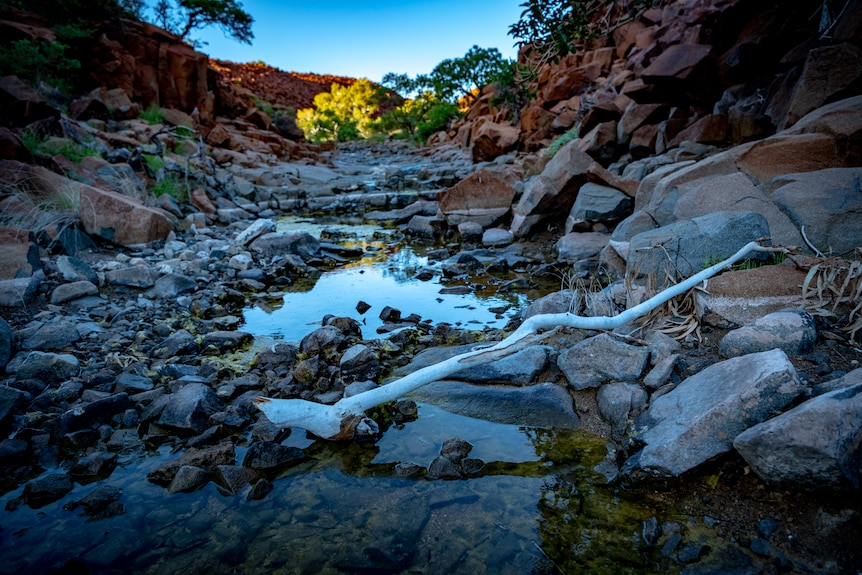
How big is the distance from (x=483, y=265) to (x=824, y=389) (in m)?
4.96

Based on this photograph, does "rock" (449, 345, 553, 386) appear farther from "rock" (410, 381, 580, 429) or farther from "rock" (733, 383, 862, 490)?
"rock" (733, 383, 862, 490)

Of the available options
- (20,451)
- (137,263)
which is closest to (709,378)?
(20,451)

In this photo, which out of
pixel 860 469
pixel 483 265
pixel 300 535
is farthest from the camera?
pixel 483 265

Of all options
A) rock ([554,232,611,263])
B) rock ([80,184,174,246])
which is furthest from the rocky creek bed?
rock ([80,184,174,246])

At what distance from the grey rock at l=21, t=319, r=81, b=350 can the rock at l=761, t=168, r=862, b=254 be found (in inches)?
234

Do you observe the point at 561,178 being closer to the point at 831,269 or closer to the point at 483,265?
the point at 483,265

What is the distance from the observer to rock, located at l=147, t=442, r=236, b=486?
240 cm

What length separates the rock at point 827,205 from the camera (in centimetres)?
354

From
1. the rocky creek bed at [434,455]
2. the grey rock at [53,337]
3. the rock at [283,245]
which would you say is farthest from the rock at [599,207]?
the grey rock at [53,337]

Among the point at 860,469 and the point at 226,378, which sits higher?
the point at 860,469

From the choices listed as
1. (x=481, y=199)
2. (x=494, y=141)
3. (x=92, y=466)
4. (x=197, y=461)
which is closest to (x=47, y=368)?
(x=92, y=466)

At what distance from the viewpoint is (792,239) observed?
147 inches

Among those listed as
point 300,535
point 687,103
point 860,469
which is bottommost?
point 300,535

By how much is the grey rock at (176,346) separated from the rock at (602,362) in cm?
306
